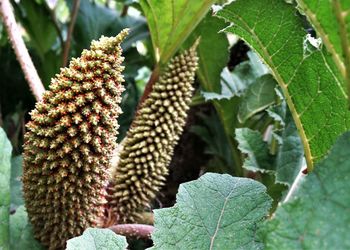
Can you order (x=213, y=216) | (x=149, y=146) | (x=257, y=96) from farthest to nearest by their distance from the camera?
(x=257, y=96), (x=149, y=146), (x=213, y=216)

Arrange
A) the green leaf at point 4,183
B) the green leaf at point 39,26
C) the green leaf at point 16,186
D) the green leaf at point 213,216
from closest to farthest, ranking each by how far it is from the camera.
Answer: the green leaf at point 213,216 → the green leaf at point 4,183 → the green leaf at point 16,186 → the green leaf at point 39,26

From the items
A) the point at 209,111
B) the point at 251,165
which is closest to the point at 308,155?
the point at 251,165

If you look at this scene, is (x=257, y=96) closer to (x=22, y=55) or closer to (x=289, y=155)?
(x=289, y=155)

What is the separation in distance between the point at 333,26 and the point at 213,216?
32 cm

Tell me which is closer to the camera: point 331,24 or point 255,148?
point 331,24

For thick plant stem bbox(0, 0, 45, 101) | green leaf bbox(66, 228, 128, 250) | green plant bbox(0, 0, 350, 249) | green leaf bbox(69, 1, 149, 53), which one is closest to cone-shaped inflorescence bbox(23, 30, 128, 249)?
green plant bbox(0, 0, 350, 249)

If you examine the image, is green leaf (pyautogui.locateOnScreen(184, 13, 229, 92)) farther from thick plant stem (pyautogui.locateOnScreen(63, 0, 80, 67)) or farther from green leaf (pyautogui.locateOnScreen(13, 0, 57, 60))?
green leaf (pyautogui.locateOnScreen(13, 0, 57, 60))

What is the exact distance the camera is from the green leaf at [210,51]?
1.35m

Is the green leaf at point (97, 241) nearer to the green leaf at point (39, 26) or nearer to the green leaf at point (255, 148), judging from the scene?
the green leaf at point (255, 148)

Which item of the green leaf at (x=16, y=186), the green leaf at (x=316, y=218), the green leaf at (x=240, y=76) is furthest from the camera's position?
the green leaf at (x=240, y=76)

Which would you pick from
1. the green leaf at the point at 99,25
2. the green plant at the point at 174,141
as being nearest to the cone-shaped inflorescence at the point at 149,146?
the green plant at the point at 174,141

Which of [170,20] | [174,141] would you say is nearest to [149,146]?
[174,141]

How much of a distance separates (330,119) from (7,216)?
1.93 feet

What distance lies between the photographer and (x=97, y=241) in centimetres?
81
